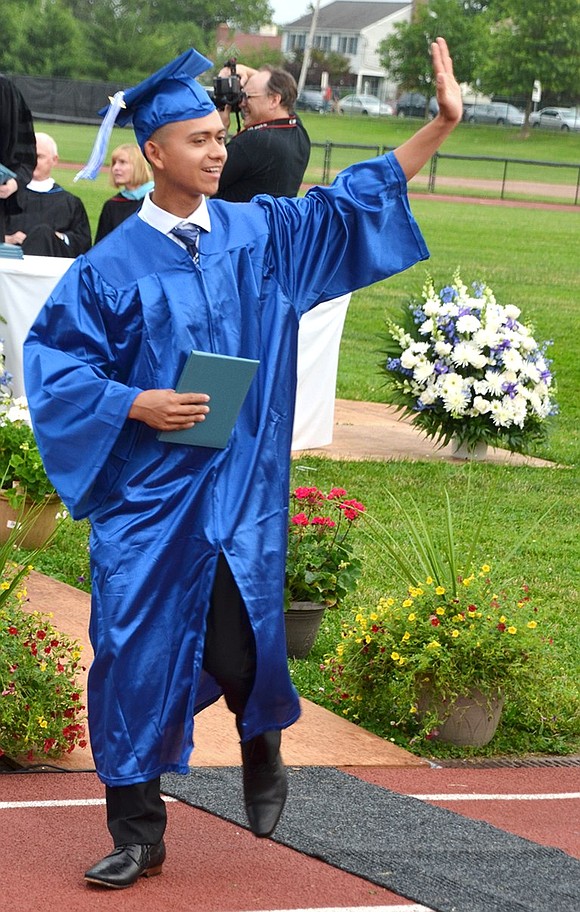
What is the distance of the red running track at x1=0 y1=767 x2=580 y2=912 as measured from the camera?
351 centimetres

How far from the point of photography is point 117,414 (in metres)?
3.48

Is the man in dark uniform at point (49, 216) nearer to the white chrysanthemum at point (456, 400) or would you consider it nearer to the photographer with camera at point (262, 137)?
the photographer with camera at point (262, 137)

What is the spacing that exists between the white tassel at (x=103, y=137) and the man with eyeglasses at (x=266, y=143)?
361 cm

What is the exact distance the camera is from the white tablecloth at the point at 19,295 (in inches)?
321

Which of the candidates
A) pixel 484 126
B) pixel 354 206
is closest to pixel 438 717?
pixel 354 206

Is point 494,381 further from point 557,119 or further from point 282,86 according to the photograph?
point 557,119

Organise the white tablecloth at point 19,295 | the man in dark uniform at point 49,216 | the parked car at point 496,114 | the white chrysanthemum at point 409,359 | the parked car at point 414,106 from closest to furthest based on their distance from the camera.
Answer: the white tablecloth at point 19,295 < the white chrysanthemum at point 409,359 < the man in dark uniform at point 49,216 < the parked car at point 496,114 < the parked car at point 414,106

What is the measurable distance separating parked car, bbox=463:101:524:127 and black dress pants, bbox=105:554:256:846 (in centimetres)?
7470

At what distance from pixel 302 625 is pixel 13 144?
4.43 meters

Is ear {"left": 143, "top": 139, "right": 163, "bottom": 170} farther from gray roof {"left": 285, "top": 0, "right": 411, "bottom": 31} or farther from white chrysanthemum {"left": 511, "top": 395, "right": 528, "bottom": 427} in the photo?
gray roof {"left": 285, "top": 0, "right": 411, "bottom": 31}

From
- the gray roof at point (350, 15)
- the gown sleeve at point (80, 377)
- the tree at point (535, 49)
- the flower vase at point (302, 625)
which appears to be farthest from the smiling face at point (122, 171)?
the gray roof at point (350, 15)

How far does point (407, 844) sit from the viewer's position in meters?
3.90

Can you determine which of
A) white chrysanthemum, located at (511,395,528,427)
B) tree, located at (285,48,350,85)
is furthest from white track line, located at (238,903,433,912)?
tree, located at (285,48,350,85)

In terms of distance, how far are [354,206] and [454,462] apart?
18.9 feet
